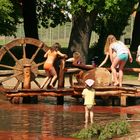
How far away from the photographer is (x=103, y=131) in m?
11.6

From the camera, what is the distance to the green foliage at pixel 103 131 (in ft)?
37.8

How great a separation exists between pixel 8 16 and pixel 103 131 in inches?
926

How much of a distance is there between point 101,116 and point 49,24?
27806 millimetres

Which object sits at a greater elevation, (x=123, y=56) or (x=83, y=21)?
(x=83, y=21)

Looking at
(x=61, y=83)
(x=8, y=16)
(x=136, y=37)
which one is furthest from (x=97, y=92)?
(x=136, y=37)

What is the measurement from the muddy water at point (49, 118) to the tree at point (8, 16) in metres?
13.8

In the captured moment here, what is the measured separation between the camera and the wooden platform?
17.8 metres

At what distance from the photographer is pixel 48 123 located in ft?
46.0

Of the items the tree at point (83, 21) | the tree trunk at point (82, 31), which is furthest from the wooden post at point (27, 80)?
the tree trunk at point (82, 31)

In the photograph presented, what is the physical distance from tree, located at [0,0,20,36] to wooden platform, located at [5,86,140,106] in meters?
14.3

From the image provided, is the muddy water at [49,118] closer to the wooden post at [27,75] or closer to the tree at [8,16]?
the wooden post at [27,75]

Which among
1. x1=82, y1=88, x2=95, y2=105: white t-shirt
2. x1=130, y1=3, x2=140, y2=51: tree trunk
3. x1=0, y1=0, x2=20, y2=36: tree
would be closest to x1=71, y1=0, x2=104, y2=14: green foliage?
x1=0, y1=0, x2=20, y2=36: tree

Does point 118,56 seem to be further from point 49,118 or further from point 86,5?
point 86,5

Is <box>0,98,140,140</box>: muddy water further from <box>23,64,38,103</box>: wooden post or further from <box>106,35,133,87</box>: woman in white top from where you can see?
<box>106,35,133,87</box>: woman in white top
